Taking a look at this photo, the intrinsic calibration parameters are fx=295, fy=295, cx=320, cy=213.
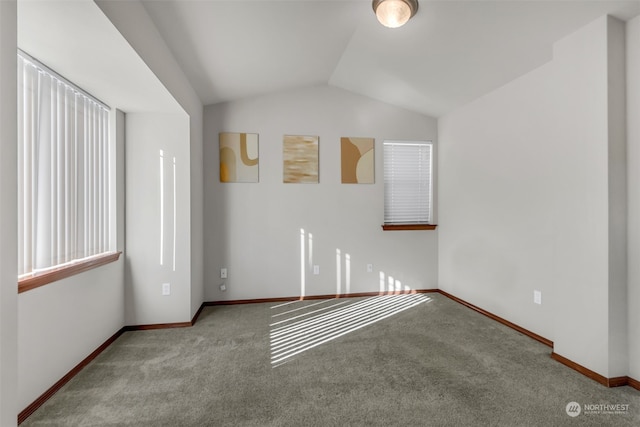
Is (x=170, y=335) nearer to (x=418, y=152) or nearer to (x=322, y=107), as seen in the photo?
(x=322, y=107)

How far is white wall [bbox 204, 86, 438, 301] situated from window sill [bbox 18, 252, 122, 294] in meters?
1.29

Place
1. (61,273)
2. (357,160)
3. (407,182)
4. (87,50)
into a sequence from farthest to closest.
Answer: (407,182) → (357,160) → (61,273) → (87,50)

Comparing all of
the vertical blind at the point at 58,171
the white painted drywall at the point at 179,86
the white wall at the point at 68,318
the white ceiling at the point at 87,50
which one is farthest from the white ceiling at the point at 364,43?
the white wall at the point at 68,318

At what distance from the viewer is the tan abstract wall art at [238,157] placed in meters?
3.70

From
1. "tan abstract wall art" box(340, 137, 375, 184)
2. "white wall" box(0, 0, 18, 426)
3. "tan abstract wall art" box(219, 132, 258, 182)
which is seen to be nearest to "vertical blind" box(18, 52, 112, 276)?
"white wall" box(0, 0, 18, 426)

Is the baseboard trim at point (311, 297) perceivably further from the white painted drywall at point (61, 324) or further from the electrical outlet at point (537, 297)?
the electrical outlet at point (537, 297)

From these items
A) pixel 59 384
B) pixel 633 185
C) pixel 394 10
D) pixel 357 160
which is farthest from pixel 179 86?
pixel 633 185

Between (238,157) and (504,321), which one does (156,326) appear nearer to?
(238,157)

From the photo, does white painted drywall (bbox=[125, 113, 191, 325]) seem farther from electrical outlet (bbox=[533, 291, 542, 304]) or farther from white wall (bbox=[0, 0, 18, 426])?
electrical outlet (bbox=[533, 291, 542, 304])

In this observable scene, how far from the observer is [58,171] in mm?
2076

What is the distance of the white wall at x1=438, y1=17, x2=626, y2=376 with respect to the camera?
6.62 feet

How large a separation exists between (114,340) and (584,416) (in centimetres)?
354

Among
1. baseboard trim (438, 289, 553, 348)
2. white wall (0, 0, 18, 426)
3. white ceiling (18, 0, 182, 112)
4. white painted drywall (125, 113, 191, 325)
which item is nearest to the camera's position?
white wall (0, 0, 18, 426)

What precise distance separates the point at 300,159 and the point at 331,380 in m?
2.62
